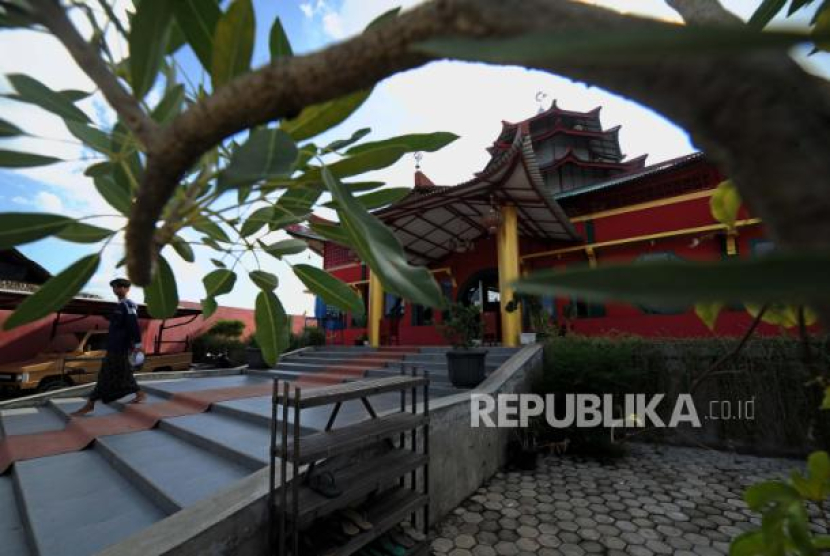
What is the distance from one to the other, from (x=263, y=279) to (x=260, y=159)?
1.53 feet

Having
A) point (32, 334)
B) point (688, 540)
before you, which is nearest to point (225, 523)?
point (688, 540)

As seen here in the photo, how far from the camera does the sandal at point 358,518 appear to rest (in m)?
2.11

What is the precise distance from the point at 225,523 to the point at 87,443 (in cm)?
251

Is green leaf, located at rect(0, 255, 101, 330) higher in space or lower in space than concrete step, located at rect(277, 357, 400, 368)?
higher

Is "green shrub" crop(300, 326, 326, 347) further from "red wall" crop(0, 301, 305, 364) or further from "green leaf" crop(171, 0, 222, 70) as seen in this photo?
"green leaf" crop(171, 0, 222, 70)

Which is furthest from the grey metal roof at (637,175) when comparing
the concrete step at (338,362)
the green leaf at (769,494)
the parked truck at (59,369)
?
the parked truck at (59,369)

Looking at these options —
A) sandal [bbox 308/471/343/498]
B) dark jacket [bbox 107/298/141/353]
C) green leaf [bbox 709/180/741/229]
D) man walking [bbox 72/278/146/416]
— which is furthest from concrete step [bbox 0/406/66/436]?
green leaf [bbox 709/180/741/229]

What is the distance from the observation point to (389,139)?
69cm

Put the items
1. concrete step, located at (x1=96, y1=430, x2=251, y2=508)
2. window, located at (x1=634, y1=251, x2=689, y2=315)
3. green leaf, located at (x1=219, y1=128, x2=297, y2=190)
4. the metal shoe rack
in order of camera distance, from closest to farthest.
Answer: window, located at (x1=634, y1=251, x2=689, y2=315), green leaf, located at (x1=219, y1=128, x2=297, y2=190), the metal shoe rack, concrete step, located at (x1=96, y1=430, x2=251, y2=508)

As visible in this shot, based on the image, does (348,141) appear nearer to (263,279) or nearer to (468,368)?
(263,279)

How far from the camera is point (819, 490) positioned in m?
0.57

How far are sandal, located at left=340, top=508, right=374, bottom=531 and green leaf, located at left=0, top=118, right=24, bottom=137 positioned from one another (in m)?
2.27

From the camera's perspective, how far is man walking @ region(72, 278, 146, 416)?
413 centimetres

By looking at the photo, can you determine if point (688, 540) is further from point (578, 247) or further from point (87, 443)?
point (578, 247)
